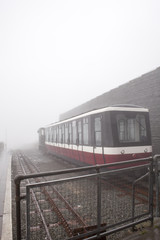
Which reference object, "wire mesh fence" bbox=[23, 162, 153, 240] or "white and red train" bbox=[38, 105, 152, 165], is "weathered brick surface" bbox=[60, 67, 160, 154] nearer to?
"white and red train" bbox=[38, 105, 152, 165]

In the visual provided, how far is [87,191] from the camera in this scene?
3.60 metres

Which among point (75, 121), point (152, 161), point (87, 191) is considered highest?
point (75, 121)

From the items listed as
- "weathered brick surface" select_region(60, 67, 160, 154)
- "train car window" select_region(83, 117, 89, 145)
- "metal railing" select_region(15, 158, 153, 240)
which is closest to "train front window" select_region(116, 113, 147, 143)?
"train car window" select_region(83, 117, 89, 145)

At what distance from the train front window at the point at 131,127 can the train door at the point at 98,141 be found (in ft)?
2.65

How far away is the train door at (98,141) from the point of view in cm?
824

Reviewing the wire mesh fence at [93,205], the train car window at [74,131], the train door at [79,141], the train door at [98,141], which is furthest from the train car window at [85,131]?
the wire mesh fence at [93,205]

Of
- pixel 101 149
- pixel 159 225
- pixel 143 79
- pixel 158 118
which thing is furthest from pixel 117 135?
pixel 143 79

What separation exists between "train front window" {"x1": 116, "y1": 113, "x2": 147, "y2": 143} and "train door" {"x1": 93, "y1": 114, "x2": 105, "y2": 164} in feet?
2.65

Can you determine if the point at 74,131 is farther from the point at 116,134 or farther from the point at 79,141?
the point at 116,134

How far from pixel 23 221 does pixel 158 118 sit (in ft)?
33.6

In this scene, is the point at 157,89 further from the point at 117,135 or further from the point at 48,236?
the point at 48,236

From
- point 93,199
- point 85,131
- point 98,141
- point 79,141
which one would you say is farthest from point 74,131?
point 93,199

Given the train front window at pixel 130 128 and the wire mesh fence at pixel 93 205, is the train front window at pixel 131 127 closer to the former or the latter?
the train front window at pixel 130 128

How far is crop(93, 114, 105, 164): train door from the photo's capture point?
824 centimetres
